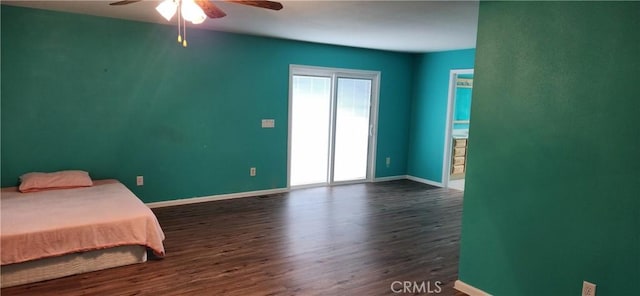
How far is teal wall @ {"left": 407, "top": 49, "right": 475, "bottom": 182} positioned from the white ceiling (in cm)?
106

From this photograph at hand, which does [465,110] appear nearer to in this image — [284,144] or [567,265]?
[284,144]

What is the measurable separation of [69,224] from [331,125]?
155 inches

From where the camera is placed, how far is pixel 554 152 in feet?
8.22

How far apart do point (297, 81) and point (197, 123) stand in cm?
156

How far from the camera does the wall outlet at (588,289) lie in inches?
93.3

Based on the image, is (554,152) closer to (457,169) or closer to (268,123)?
(268,123)

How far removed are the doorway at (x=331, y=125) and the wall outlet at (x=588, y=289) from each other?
13.3 feet

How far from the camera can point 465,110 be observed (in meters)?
7.39

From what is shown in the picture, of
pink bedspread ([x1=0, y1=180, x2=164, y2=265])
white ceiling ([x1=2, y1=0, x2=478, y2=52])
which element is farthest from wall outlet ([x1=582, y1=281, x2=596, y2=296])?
pink bedspread ([x1=0, y1=180, x2=164, y2=265])

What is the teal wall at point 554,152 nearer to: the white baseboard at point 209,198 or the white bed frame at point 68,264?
the white bed frame at point 68,264

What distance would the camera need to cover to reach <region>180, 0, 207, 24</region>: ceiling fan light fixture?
2.34 m

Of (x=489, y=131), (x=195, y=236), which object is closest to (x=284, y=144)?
(x=195, y=236)

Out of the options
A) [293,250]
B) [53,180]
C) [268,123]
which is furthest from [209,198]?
[293,250]

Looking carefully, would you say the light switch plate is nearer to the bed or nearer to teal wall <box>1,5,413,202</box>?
teal wall <box>1,5,413,202</box>
